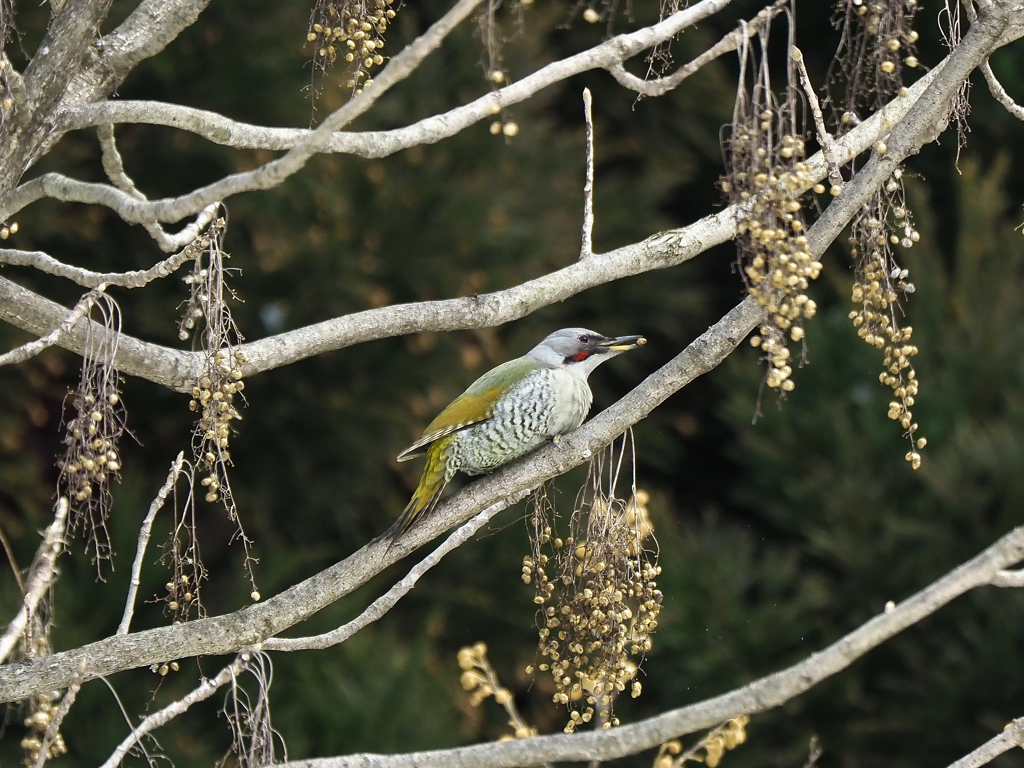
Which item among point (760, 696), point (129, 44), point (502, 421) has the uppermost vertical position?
point (129, 44)

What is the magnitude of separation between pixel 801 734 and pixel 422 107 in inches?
131

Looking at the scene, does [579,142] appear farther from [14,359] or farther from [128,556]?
[14,359]

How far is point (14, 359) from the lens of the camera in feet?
7.23

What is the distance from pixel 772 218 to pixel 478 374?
4.42 meters

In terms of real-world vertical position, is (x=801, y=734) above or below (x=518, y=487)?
below

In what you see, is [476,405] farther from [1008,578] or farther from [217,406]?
[1008,578]

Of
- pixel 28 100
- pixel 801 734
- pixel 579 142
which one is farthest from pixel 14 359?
pixel 579 142

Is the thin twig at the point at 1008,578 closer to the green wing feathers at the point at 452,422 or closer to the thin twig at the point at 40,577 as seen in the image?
the thin twig at the point at 40,577

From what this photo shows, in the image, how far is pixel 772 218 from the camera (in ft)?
6.38

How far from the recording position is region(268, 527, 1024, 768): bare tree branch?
1.69 meters

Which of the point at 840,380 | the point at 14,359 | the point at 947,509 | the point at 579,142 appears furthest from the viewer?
the point at 579,142

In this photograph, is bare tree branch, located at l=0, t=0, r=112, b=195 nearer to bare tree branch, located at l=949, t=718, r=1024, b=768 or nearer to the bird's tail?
the bird's tail

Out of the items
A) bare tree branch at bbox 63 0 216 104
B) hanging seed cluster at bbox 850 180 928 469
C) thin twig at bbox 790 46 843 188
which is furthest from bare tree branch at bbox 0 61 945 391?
bare tree branch at bbox 63 0 216 104

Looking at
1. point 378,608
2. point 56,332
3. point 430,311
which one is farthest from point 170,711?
point 430,311
